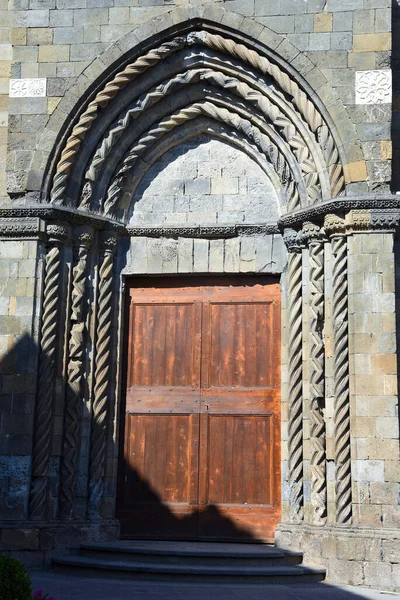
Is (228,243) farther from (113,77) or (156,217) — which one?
(113,77)

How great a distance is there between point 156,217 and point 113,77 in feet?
5.24

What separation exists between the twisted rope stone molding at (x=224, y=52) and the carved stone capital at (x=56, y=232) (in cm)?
25

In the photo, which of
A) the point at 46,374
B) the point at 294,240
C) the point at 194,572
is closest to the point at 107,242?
the point at 46,374

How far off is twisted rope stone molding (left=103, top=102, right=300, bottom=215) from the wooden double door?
3.60 ft

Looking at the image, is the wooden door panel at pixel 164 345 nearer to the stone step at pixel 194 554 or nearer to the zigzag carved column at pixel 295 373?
the zigzag carved column at pixel 295 373

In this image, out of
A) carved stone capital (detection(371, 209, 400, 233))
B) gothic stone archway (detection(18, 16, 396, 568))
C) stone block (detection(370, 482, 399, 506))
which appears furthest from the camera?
gothic stone archway (detection(18, 16, 396, 568))

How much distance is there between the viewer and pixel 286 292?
9.95m

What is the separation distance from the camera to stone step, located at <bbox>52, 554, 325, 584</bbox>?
831 centimetres

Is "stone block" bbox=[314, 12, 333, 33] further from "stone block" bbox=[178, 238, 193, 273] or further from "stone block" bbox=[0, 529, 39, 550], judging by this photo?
"stone block" bbox=[0, 529, 39, 550]

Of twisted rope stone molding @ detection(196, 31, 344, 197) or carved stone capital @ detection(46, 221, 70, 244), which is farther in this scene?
carved stone capital @ detection(46, 221, 70, 244)

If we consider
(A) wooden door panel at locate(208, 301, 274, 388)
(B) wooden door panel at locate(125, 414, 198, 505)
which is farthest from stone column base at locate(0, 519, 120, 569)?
(A) wooden door panel at locate(208, 301, 274, 388)

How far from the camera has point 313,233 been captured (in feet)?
31.7

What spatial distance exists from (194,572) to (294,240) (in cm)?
360

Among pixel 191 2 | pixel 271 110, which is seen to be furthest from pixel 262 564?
pixel 191 2
